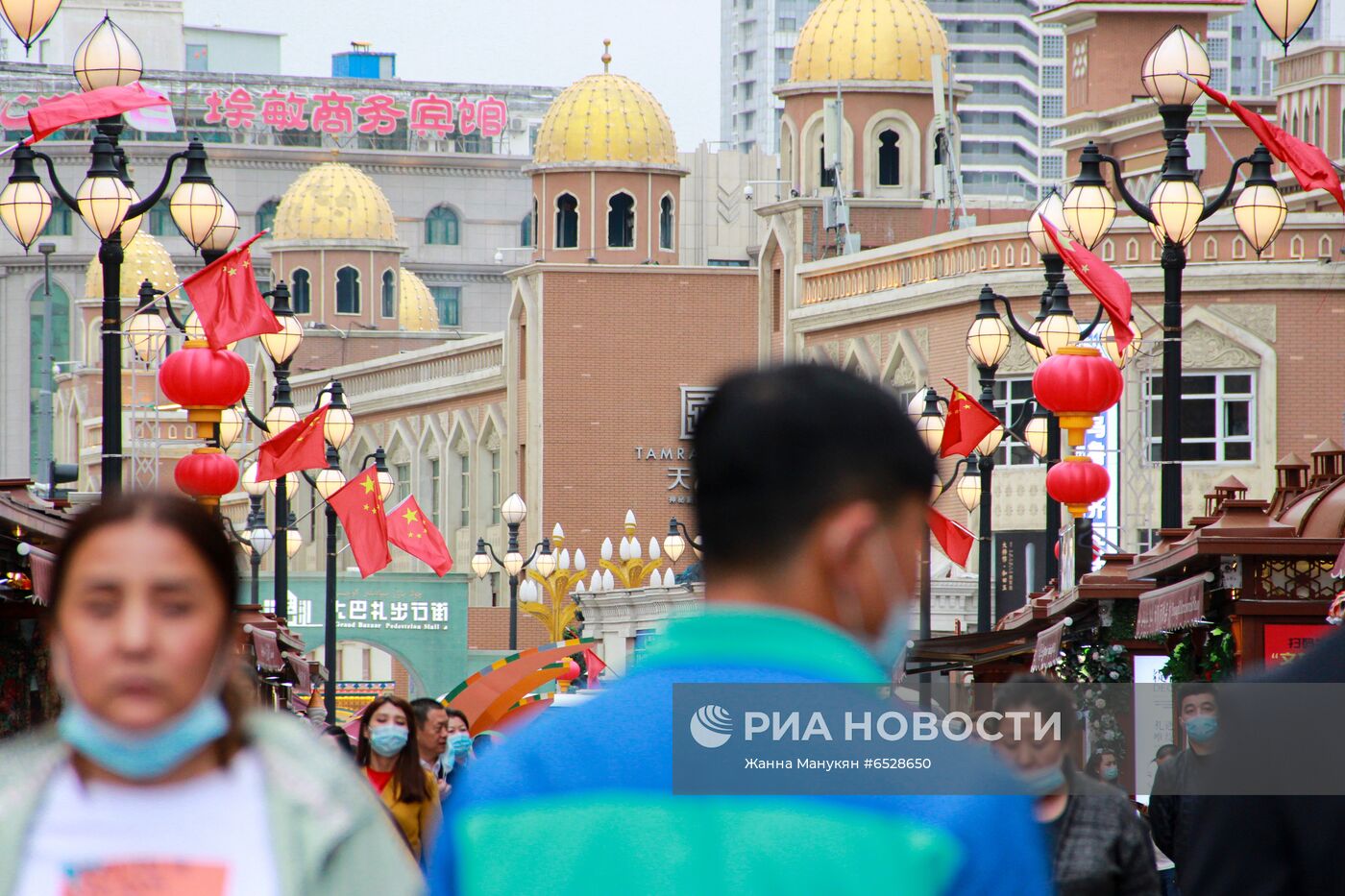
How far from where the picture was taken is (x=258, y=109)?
108 m

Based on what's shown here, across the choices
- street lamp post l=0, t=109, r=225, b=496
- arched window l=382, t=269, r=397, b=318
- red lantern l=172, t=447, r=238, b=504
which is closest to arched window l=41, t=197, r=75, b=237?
arched window l=382, t=269, r=397, b=318

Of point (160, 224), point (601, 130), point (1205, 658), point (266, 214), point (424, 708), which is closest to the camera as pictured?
point (424, 708)

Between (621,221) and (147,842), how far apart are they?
64.6m

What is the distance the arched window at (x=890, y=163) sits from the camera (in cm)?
6122

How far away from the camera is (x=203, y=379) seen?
19000 millimetres

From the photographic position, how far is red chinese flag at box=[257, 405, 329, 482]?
26.0m

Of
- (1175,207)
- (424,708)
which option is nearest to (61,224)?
(1175,207)

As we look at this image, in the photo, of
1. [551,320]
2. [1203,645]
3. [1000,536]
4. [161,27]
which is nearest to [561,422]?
[551,320]

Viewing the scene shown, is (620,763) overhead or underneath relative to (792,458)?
underneath

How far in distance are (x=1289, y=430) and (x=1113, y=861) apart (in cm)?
3980

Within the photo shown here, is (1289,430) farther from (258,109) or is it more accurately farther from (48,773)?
(258,109)

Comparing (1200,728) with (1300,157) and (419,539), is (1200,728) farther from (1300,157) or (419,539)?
(419,539)

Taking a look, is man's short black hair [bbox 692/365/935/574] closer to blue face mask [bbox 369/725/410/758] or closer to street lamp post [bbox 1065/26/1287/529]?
blue face mask [bbox 369/725/410/758]

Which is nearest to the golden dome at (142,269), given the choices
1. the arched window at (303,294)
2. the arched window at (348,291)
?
the arched window at (303,294)
